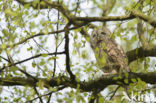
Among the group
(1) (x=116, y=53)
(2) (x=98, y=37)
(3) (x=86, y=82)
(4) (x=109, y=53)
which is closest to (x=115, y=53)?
(1) (x=116, y=53)

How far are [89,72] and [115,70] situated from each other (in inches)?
56.7

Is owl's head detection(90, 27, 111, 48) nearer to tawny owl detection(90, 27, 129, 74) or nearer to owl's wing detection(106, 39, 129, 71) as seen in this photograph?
tawny owl detection(90, 27, 129, 74)

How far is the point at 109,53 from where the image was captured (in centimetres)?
543

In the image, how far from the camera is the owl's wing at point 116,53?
511cm

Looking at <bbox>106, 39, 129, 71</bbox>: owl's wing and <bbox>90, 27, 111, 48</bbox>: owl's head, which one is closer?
<bbox>106, 39, 129, 71</bbox>: owl's wing

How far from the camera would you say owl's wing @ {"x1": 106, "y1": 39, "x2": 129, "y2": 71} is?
16.8 ft

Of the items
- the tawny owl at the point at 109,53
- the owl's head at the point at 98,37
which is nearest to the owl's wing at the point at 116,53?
the tawny owl at the point at 109,53

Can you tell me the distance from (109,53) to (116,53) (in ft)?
0.57

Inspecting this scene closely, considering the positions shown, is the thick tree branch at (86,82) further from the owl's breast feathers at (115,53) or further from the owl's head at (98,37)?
the owl's head at (98,37)

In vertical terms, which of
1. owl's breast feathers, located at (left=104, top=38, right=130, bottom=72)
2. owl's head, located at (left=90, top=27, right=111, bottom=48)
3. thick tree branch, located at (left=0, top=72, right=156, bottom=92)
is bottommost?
thick tree branch, located at (left=0, top=72, right=156, bottom=92)

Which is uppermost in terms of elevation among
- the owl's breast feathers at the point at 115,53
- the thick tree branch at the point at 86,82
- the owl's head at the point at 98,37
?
the owl's head at the point at 98,37

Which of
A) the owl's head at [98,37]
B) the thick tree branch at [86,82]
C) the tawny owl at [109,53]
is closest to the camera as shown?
the thick tree branch at [86,82]

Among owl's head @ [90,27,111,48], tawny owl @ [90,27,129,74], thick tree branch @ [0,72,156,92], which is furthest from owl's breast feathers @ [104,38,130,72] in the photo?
thick tree branch @ [0,72,156,92]

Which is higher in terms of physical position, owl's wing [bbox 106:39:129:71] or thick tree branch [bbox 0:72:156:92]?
Result: owl's wing [bbox 106:39:129:71]
